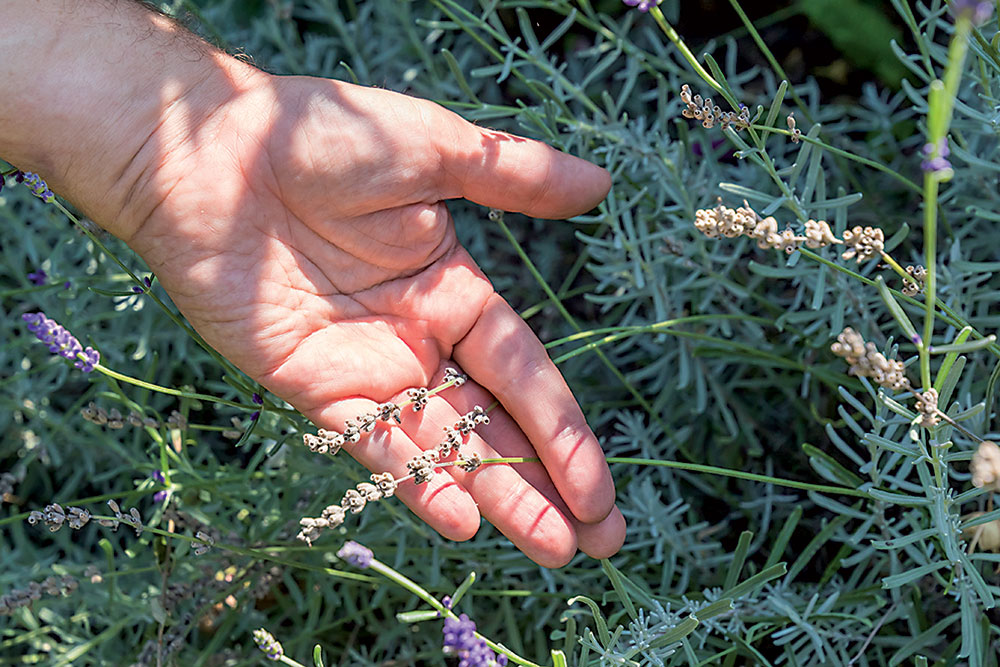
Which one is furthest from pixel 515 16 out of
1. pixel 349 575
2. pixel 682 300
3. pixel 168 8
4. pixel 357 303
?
pixel 349 575

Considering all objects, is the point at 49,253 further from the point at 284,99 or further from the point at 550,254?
the point at 550,254

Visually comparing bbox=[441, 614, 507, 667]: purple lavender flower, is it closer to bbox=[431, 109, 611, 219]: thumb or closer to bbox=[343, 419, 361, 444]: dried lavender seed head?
bbox=[343, 419, 361, 444]: dried lavender seed head

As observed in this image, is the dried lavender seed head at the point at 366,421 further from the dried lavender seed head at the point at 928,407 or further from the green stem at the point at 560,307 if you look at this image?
the dried lavender seed head at the point at 928,407

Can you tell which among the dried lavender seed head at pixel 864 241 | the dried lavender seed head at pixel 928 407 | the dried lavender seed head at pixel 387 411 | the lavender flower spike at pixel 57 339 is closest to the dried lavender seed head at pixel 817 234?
the dried lavender seed head at pixel 864 241

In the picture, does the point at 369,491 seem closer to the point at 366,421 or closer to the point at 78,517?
the point at 366,421

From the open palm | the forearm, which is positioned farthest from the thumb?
the forearm

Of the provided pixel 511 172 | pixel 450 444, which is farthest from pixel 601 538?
pixel 511 172
